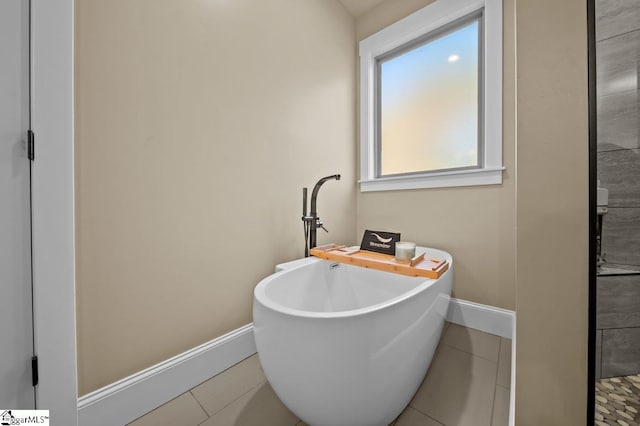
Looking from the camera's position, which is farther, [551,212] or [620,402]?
[620,402]

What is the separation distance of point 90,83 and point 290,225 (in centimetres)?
107

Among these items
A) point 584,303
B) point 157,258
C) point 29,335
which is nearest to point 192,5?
point 157,258

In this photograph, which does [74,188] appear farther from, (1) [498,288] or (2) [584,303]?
(1) [498,288]

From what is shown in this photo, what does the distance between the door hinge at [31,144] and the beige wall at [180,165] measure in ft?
0.33

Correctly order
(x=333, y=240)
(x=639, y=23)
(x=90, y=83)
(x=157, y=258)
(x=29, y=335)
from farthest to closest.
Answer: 1. (x=333, y=240)
2. (x=639, y=23)
3. (x=157, y=258)
4. (x=90, y=83)
5. (x=29, y=335)

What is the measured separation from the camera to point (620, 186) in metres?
1.26

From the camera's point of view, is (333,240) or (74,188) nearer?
(74,188)

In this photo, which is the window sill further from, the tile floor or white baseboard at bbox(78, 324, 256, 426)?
white baseboard at bbox(78, 324, 256, 426)

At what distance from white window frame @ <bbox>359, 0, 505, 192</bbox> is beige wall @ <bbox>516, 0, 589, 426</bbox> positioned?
1006 millimetres

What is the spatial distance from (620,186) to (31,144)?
2525 mm

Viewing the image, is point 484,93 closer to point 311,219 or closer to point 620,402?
point 311,219

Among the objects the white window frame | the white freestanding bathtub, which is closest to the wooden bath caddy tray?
the white freestanding bathtub

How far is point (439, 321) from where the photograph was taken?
0.99m

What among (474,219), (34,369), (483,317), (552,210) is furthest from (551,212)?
(34,369)
